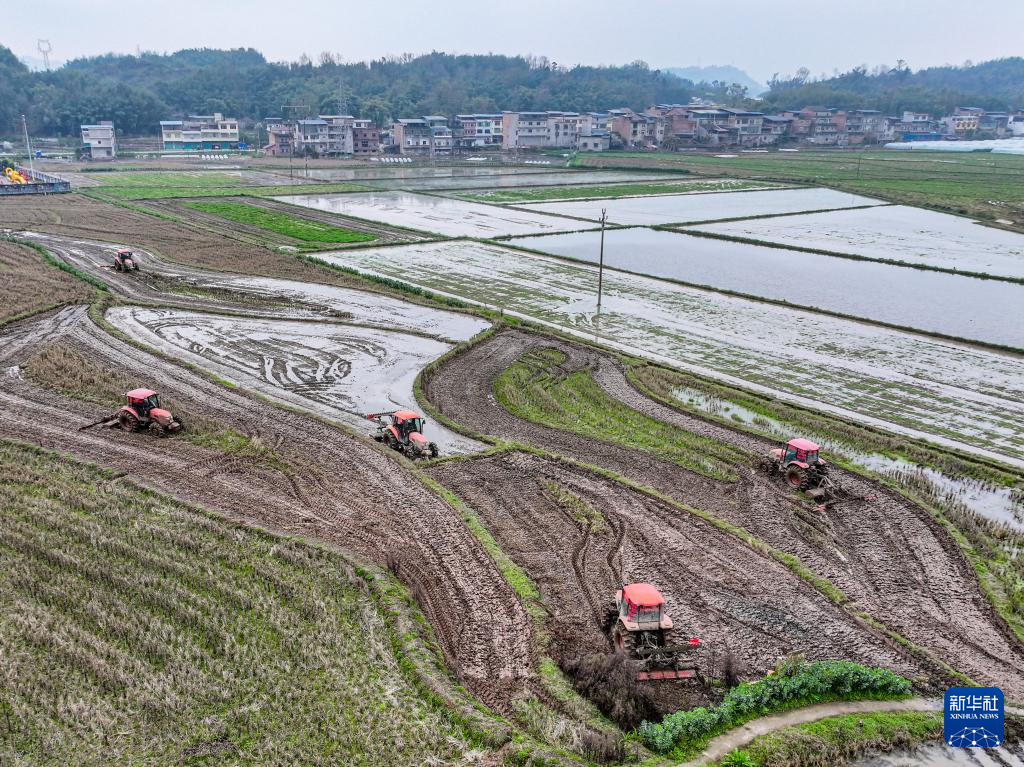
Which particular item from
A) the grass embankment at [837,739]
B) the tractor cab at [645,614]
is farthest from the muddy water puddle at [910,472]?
the tractor cab at [645,614]

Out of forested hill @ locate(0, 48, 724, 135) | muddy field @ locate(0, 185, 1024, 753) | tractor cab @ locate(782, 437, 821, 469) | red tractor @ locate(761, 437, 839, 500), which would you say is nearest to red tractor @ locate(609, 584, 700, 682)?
muddy field @ locate(0, 185, 1024, 753)

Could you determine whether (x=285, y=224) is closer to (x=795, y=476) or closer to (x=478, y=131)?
(x=795, y=476)

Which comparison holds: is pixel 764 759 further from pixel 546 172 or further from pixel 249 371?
pixel 546 172

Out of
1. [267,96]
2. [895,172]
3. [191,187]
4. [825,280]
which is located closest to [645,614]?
[825,280]

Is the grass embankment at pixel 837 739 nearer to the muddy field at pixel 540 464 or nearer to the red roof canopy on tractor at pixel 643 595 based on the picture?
the muddy field at pixel 540 464

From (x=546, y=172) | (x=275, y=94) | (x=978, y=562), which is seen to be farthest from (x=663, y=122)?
(x=978, y=562)

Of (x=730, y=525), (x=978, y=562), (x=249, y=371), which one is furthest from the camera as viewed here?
(x=249, y=371)
